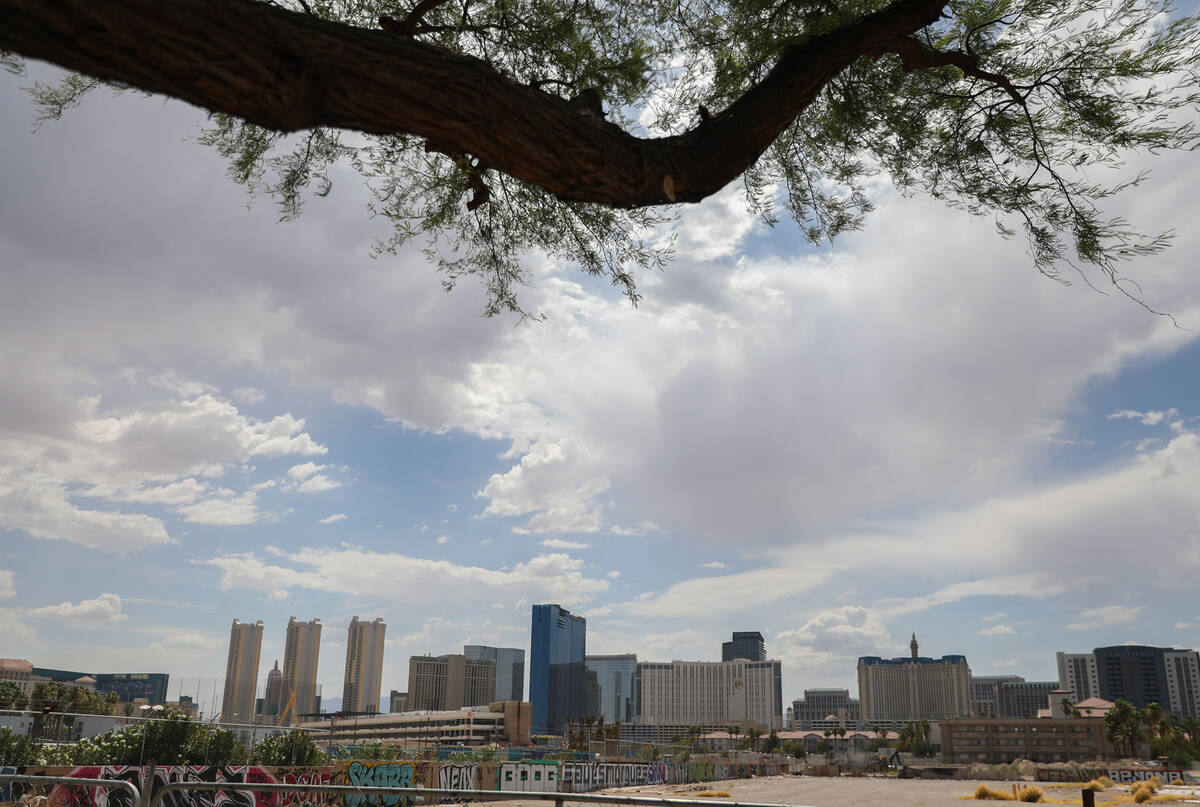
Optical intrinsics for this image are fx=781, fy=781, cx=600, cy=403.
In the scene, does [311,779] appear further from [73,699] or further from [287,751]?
[73,699]

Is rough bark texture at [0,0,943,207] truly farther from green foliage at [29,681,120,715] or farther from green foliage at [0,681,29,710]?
green foliage at [29,681,120,715]

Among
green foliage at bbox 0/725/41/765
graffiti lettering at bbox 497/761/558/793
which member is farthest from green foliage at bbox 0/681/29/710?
graffiti lettering at bbox 497/761/558/793

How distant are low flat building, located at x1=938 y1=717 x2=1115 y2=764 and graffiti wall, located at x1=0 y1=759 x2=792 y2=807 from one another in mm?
75013

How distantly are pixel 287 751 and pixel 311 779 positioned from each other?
8.68 meters

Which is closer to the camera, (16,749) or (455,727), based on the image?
(16,749)

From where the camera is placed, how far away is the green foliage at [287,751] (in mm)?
29009

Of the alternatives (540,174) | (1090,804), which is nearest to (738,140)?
(540,174)

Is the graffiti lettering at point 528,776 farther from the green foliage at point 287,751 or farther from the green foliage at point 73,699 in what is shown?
the green foliage at point 73,699

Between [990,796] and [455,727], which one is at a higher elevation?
[990,796]

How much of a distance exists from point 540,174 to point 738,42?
295 cm

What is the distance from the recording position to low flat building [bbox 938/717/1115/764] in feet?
310

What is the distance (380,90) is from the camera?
2.44 meters

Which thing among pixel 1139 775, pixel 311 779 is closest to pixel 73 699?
pixel 311 779

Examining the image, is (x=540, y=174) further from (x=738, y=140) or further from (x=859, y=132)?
(x=859, y=132)
